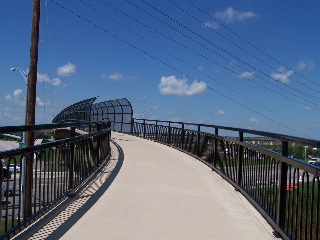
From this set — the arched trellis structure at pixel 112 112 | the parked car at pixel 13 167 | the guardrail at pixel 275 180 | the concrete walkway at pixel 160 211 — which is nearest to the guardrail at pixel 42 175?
the parked car at pixel 13 167

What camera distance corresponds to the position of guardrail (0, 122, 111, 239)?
366cm

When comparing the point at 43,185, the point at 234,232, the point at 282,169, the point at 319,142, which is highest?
the point at 319,142

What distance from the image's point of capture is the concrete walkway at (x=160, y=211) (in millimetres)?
4539

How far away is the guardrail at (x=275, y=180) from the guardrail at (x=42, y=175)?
2.70 m

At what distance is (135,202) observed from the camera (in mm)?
5957

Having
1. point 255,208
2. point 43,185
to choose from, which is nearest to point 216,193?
point 255,208

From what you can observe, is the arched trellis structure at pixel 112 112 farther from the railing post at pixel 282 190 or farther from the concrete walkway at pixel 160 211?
the railing post at pixel 282 190

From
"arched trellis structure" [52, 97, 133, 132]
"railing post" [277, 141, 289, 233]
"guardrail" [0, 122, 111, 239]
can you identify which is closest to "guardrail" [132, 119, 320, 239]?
"railing post" [277, 141, 289, 233]

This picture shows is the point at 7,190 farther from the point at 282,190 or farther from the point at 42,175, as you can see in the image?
the point at 282,190

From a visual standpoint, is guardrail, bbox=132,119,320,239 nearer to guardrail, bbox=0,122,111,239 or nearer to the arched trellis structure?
guardrail, bbox=0,122,111,239

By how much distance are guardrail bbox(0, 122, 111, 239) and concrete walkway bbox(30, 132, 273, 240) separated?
0.30 m

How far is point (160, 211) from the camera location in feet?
18.1

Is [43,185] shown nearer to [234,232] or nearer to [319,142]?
[234,232]

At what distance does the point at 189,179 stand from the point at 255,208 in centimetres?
261
